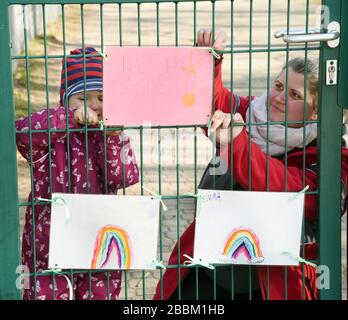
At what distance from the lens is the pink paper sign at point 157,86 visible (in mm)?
3027

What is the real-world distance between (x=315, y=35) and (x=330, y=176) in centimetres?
54

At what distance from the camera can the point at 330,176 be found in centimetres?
318

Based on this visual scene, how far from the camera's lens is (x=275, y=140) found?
126 inches

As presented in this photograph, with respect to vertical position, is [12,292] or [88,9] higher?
[88,9]

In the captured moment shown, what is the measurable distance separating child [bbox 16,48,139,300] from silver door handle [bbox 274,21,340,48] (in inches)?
26.5

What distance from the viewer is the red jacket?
10.3 ft

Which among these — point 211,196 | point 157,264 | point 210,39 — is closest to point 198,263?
point 157,264

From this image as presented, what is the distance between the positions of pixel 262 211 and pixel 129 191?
2.69 meters

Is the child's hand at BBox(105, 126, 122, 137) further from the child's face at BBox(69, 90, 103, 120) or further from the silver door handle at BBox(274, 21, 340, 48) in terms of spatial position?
the silver door handle at BBox(274, 21, 340, 48)

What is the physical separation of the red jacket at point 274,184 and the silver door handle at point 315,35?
0.95ft

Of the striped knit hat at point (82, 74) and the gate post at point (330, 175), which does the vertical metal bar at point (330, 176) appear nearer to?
the gate post at point (330, 175)

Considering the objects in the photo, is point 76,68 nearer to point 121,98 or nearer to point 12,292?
point 121,98

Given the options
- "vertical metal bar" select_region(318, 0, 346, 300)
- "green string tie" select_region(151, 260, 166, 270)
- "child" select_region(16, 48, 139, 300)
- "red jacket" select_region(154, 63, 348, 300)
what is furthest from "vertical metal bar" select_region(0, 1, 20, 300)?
"vertical metal bar" select_region(318, 0, 346, 300)

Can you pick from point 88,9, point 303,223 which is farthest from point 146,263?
point 88,9
